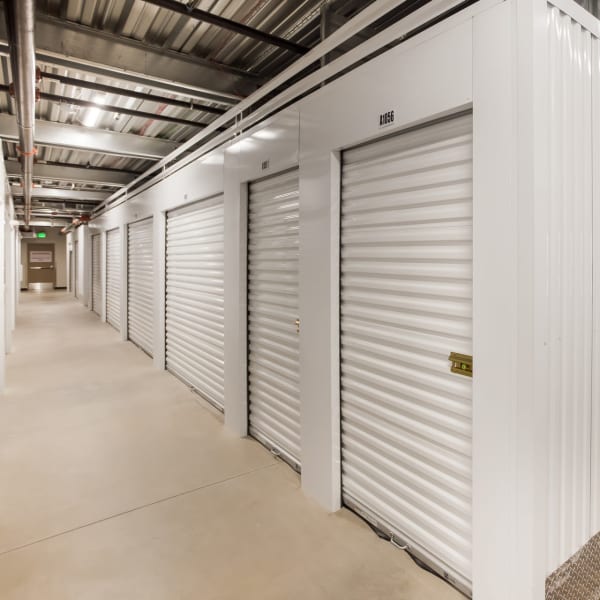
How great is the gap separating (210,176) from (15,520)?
129 inches

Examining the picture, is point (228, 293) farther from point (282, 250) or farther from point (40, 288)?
point (40, 288)

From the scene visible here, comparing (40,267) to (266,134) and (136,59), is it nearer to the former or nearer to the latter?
(136,59)

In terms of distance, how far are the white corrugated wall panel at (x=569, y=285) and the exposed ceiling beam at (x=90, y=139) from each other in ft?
17.8

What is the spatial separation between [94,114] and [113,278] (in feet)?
17.9

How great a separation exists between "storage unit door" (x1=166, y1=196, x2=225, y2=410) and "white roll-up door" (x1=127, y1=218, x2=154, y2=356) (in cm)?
116

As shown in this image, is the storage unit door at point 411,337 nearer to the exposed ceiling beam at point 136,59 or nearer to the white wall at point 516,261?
the white wall at point 516,261

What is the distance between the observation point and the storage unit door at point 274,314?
317 cm

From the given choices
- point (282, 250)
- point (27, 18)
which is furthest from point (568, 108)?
point (27, 18)

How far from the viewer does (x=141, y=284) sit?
737cm

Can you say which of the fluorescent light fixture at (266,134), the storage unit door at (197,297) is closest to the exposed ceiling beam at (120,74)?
the fluorescent light fixture at (266,134)

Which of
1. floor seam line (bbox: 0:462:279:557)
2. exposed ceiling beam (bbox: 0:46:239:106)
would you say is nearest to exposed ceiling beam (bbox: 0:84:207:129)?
exposed ceiling beam (bbox: 0:46:239:106)

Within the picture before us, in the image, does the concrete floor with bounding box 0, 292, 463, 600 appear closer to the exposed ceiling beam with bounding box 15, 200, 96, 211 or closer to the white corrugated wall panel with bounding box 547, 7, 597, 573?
the white corrugated wall panel with bounding box 547, 7, 597, 573

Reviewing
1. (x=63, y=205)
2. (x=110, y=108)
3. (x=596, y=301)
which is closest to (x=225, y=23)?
(x=110, y=108)

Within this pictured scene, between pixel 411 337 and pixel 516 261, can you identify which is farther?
pixel 411 337
